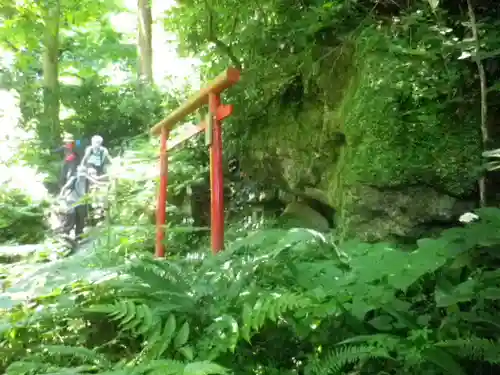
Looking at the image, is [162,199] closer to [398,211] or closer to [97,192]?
[97,192]

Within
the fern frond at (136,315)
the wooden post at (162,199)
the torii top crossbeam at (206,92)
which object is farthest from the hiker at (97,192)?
the fern frond at (136,315)

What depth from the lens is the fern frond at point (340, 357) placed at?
1788mm

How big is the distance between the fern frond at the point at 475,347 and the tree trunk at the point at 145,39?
1098cm

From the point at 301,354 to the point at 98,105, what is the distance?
11.3m

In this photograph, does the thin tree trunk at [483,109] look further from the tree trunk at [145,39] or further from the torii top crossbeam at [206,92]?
the tree trunk at [145,39]

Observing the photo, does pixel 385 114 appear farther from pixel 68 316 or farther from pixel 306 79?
pixel 68 316

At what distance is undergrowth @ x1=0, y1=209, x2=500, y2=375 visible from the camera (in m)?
1.84

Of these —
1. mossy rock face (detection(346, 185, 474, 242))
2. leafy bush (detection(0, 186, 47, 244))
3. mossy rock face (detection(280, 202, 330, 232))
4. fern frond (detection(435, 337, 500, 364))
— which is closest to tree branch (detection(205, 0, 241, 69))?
mossy rock face (detection(280, 202, 330, 232))

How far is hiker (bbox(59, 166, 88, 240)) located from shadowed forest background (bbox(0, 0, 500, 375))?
7.08 feet

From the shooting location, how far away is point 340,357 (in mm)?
1836

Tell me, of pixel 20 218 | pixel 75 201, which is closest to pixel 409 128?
pixel 75 201

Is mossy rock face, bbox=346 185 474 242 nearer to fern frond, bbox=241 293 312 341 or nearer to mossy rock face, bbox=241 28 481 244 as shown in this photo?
mossy rock face, bbox=241 28 481 244

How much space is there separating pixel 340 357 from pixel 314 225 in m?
2.92

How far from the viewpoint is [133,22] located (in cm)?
1513
